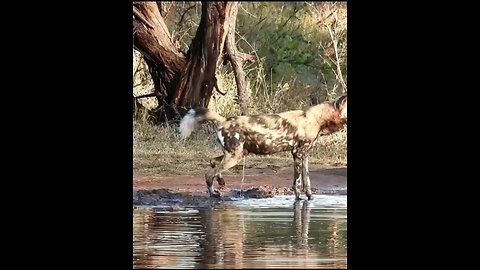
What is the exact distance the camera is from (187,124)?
23.8 feet

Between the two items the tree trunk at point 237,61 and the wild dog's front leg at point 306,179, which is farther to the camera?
the tree trunk at point 237,61

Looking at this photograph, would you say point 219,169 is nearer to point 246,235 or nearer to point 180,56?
point 246,235

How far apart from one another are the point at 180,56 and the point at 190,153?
0.83m

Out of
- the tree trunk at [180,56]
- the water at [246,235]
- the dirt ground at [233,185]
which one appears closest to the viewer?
the water at [246,235]

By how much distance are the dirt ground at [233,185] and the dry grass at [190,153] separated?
0.05 m

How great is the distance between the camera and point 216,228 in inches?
255

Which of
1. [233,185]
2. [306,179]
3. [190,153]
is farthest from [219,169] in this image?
[306,179]

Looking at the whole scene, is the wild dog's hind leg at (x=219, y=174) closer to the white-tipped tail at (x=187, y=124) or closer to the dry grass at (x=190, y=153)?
the dry grass at (x=190, y=153)

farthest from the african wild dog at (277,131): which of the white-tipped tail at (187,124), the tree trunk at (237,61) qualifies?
the tree trunk at (237,61)

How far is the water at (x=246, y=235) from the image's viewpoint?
5812mm
